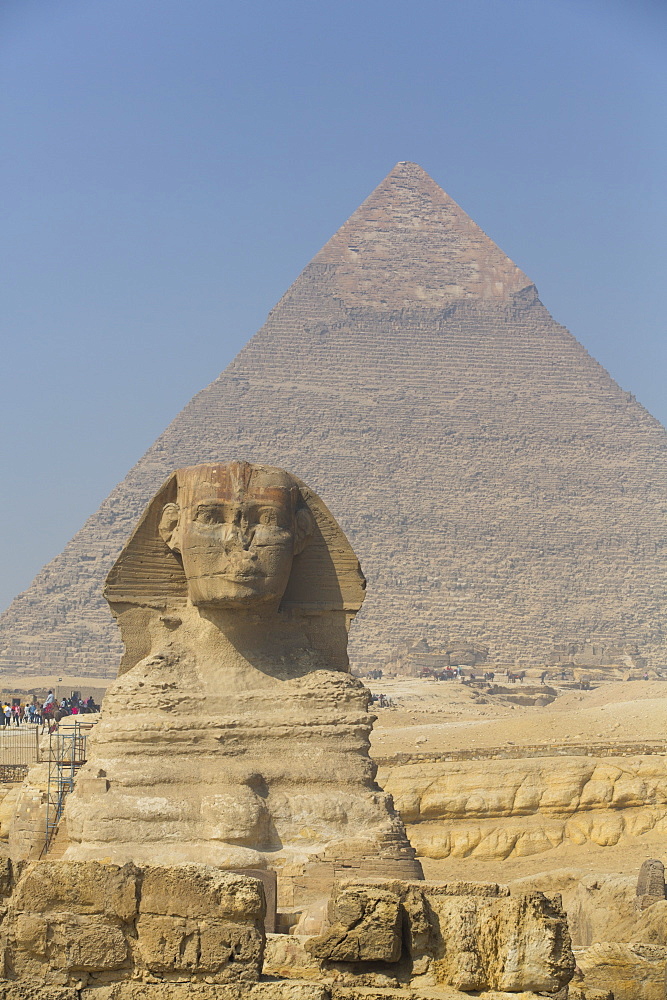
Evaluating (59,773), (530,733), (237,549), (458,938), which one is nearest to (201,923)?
(458,938)

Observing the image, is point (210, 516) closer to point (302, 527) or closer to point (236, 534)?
point (236, 534)

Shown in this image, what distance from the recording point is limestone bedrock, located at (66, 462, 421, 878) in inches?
293

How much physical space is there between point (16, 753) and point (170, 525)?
31.8 feet

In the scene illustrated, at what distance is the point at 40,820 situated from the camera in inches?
324

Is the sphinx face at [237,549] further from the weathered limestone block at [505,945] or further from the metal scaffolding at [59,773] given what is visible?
the weathered limestone block at [505,945]

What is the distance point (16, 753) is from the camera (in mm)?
17469

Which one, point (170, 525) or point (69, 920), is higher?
point (170, 525)

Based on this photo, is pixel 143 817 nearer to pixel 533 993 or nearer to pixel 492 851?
pixel 533 993

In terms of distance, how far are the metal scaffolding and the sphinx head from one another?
0.95 metres

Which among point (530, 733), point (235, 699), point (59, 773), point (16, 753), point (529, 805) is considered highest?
point (235, 699)

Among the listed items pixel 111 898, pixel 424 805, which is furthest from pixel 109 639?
pixel 111 898

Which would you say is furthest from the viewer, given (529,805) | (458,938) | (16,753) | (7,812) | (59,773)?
(16,753)

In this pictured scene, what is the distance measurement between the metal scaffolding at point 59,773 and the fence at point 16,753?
297cm

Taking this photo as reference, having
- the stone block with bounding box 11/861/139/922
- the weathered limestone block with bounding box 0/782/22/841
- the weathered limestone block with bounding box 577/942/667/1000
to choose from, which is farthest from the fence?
the stone block with bounding box 11/861/139/922
